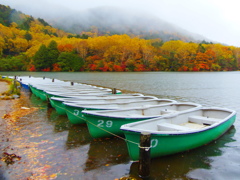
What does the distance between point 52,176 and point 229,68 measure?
96.9 m

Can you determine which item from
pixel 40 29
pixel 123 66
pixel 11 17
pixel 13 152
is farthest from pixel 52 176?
pixel 11 17

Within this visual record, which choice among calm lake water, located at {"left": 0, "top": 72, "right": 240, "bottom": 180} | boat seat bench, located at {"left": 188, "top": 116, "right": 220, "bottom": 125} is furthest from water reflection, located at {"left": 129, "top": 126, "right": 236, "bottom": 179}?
boat seat bench, located at {"left": 188, "top": 116, "right": 220, "bottom": 125}

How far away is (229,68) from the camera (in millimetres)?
88188

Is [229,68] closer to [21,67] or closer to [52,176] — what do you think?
[21,67]

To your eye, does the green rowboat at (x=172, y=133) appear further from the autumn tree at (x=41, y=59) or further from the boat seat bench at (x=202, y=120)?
the autumn tree at (x=41, y=59)

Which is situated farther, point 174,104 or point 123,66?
point 123,66

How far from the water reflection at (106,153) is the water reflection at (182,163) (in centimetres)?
64

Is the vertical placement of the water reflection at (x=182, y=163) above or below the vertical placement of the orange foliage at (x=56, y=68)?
below

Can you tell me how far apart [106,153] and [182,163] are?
2385 mm

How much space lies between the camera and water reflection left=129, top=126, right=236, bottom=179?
5.52 meters

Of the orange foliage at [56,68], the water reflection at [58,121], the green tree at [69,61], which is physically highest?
the green tree at [69,61]

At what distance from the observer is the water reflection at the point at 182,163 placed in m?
5.52

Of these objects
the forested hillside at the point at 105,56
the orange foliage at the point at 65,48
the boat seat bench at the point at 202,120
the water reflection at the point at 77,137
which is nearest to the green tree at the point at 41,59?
the forested hillside at the point at 105,56

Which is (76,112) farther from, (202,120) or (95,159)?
(202,120)
